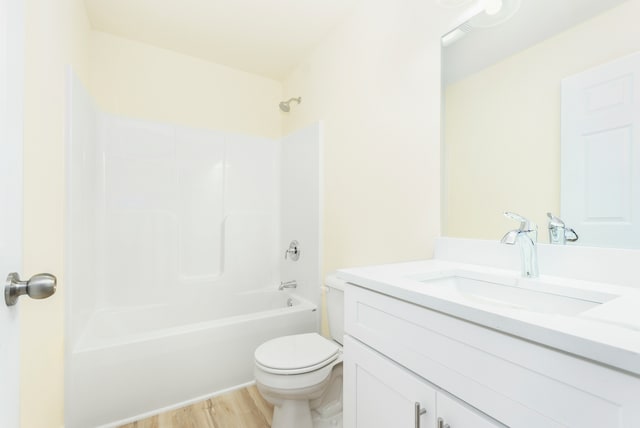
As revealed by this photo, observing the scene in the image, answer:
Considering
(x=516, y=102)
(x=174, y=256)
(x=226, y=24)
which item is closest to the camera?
(x=516, y=102)

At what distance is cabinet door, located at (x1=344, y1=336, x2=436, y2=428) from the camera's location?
0.75 m

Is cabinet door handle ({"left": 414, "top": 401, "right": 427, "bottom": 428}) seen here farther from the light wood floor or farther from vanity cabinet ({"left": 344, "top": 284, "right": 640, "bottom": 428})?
the light wood floor

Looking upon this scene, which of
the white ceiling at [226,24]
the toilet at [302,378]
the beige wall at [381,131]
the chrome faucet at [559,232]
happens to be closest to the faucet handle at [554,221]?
the chrome faucet at [559,232]

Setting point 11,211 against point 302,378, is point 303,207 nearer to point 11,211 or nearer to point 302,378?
point 302,378

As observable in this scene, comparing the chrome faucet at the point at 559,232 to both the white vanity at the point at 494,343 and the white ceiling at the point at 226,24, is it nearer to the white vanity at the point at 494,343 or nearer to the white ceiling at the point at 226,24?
the white vanity at the point at 494,343

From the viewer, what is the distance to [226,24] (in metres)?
2.05

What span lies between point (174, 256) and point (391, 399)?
2.01 m

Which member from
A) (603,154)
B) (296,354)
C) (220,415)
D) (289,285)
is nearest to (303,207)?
(289,285)

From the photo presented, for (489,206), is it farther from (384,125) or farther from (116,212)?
(116,212)

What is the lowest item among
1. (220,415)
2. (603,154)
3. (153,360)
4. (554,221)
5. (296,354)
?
(220,415)

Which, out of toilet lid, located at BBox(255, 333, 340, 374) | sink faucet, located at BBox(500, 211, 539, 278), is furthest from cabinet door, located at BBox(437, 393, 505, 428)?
toilet lid, located at BBox(255, 333, 340, 374)

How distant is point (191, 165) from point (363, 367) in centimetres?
209

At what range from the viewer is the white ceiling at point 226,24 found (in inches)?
73.4

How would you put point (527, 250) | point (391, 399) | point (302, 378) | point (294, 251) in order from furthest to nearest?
point (294, 251) < point (302, 378) < point (527, 250) < point (391, 399)
